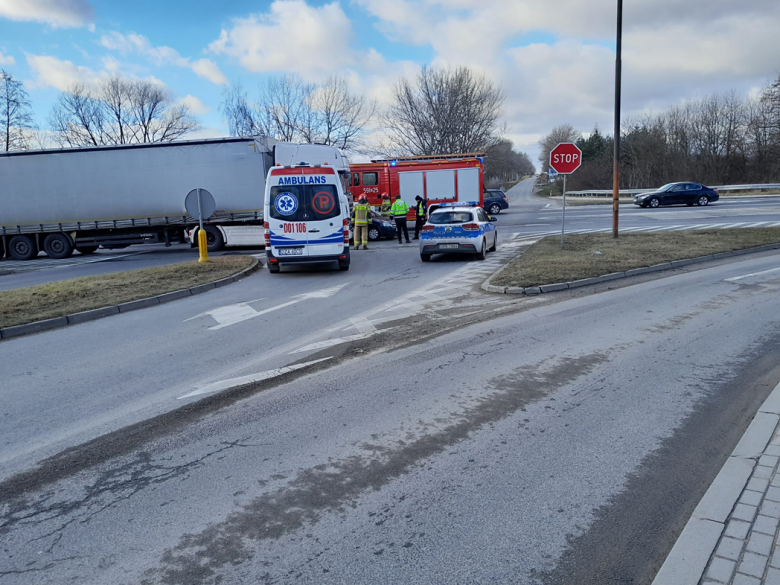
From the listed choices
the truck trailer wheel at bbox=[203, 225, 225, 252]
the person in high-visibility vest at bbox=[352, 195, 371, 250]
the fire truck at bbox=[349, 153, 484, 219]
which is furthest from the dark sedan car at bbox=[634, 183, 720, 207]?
the truck trailer wheel at bbox=[203, 225, 225, 252]

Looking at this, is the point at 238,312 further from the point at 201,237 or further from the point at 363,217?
the point at 363,217

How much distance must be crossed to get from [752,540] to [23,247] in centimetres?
2587

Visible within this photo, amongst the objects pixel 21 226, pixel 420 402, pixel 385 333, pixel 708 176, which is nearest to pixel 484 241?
pixel 385 333

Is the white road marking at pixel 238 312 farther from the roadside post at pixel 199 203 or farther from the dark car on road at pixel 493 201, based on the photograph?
the dark car on road at pixel 493 201

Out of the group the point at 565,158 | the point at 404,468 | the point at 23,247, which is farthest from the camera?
the point at 23,247

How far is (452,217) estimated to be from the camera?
16328mm

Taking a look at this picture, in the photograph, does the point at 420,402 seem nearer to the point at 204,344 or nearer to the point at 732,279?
the point at 204,344

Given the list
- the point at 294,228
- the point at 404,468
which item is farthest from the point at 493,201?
the point at 404,468

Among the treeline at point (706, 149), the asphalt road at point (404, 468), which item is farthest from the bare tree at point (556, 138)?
the asphalt road at point (404, 468)

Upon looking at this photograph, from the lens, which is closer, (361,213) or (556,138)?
(361,213)

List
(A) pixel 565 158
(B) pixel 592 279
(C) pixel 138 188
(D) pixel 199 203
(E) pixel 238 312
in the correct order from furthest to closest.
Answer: (C) pixel 138 188 → (A) pixel 565 158 → (D) pixel 199 203 → (B) pixel 592 279 → (E) pixel 238 312

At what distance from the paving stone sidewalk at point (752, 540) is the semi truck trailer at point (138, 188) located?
61.9ft

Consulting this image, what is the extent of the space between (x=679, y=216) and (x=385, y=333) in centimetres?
2796

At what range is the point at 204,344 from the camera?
26.6 ft
